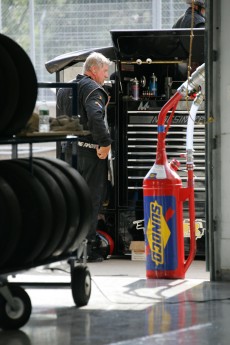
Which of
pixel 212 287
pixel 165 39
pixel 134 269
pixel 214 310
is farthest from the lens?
pixel 165 39

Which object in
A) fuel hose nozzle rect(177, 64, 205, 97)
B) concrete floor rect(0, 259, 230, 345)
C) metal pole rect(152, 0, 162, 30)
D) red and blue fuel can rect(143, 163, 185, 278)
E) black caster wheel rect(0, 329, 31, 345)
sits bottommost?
black caster wheel rect(0, 329, 31, 345)

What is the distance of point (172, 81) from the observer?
9.65m

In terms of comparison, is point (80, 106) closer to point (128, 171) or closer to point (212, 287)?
point (128, 171)

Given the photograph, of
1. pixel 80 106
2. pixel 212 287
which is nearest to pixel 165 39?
pixel 80 106

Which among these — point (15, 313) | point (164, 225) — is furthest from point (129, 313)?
point (164, 225)

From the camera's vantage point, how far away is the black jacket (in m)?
8.84

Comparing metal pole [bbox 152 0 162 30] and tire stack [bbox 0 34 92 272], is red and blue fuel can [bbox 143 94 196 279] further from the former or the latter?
metal pole [bbox 152 0 162 30]

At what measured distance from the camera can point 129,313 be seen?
651cm

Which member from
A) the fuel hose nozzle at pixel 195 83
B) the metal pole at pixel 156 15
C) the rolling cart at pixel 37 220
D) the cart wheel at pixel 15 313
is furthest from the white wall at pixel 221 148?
the metal pole at pixel 156 15

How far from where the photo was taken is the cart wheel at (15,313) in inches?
235

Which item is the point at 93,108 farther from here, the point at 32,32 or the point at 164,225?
the point at 32,32

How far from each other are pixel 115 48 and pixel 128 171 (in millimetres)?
1083

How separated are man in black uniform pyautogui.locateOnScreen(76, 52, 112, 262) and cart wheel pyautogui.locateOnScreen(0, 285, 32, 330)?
2936 mm

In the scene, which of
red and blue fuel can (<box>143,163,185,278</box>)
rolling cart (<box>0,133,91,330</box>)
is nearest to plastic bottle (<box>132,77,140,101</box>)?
red and blue fuel can (<box>143,163,185,278</box>)
